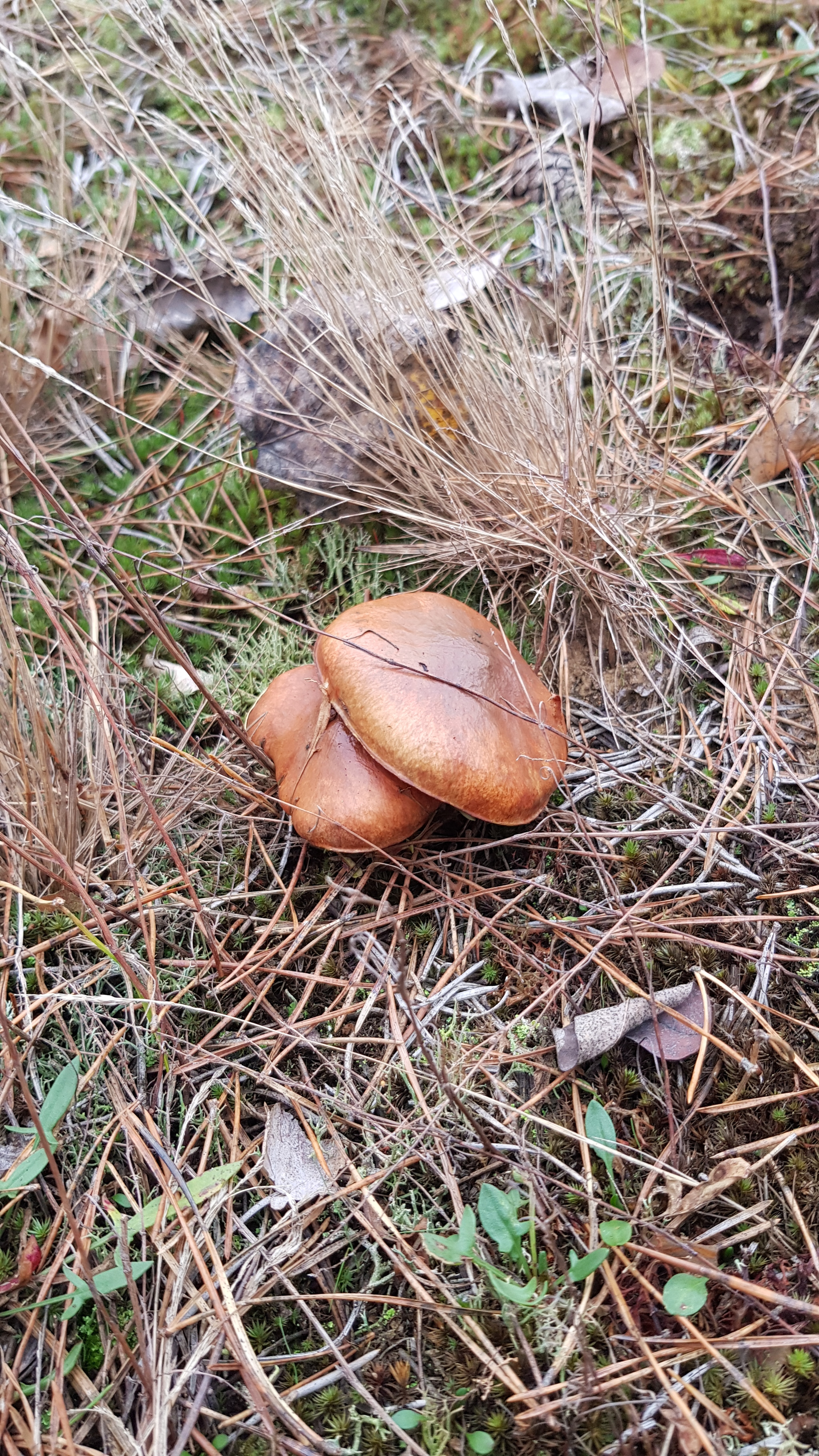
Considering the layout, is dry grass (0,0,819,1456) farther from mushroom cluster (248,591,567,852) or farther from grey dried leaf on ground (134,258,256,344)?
mushroom cluster (248,591,567,852)

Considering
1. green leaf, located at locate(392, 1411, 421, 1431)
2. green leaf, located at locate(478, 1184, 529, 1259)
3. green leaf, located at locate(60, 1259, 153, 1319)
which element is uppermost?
green leaf, located at locate(60, 1259, 153, 1319)

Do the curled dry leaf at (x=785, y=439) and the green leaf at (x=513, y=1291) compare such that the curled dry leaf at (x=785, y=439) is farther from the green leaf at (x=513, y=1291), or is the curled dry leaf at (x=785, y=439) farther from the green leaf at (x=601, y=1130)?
the green leaf at (x=513, y=1291)

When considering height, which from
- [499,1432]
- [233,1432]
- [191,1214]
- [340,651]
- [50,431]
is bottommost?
[499,1432]

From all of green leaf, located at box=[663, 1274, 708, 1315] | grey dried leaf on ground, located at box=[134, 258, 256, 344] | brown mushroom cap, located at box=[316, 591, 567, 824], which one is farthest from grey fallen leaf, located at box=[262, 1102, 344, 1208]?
grey dried leaf on ground, located at box=[134, 258, 256, 344]

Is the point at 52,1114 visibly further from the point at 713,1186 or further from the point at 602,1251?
the point at 713,1186

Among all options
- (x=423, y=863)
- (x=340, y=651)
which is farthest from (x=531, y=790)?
(x=340, y=651)

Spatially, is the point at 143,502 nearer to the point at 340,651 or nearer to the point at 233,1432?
the point at 340,651
